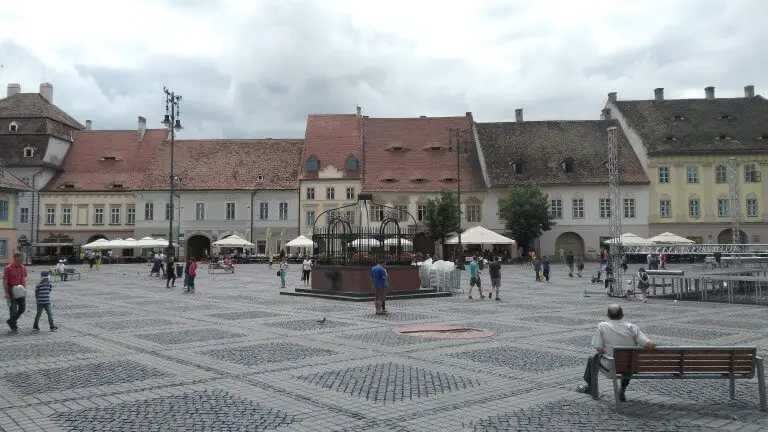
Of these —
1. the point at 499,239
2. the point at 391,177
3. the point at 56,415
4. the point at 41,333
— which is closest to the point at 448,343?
the point at 56,415

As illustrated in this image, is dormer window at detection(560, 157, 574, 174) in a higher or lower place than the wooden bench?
higher

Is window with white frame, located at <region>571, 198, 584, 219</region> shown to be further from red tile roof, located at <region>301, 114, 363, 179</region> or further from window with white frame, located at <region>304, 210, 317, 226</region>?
window with white frame, located at <region>304, 210, 317, 226</region>

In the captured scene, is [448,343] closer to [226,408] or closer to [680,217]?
[226,408]

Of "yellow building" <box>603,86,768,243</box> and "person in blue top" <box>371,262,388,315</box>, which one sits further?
"yellow building" <box>603,86,768,243</box>

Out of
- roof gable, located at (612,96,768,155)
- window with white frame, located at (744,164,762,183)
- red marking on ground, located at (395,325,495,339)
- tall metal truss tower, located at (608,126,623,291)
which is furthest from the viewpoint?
roof gable, located at (612,96,768,155)

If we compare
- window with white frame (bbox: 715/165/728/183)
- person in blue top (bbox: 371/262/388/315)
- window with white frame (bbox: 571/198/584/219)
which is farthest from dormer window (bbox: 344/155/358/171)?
person in blue top (bbox: 371/262/388/315)

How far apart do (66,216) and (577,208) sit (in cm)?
4638

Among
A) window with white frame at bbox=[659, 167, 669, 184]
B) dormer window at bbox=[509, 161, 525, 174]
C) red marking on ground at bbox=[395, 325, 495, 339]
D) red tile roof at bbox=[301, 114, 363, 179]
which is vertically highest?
red tile roof at bbox=[301, 114, 363, 179]

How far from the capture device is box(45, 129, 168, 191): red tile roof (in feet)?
202

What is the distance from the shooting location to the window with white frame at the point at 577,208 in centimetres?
5756

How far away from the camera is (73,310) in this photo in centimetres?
1870

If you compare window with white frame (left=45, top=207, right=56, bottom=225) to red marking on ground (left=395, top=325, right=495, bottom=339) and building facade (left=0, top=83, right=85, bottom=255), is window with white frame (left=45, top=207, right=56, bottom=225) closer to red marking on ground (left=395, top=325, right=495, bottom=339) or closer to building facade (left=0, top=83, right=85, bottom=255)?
building facade (left=0, top=83, right=85, bottom=255)

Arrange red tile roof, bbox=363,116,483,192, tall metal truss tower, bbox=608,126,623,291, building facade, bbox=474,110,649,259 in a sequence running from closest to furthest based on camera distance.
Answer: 1. tall metal truss tower, bbox=608,126,623,291
2. building facade, bbox=474,110,649,259
3. red tile roof, bbox=363,116,483,192

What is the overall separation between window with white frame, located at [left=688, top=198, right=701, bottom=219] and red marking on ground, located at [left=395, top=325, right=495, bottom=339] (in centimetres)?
4910
